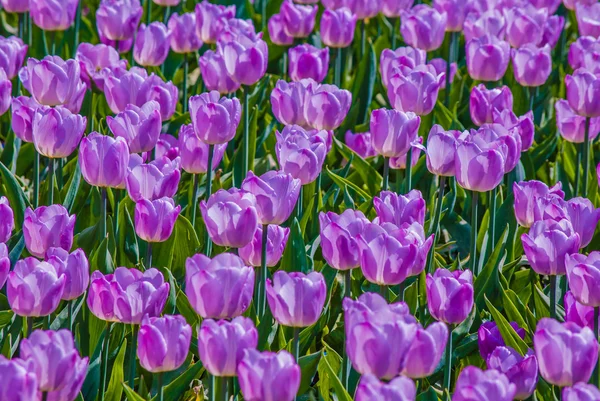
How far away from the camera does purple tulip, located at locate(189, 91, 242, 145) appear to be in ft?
8.73

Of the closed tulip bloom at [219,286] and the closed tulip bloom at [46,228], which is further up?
the closed tulip bloom at [219,286]

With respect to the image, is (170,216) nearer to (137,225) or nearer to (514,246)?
(137,225)

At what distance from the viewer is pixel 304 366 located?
224 centimetres

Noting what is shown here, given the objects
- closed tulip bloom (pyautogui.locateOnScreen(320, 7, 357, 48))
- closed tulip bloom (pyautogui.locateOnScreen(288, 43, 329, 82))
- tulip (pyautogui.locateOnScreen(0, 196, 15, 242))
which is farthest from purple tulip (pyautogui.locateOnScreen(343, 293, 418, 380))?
closed tulip bloom (pyautogui.locateOnScreen(320, 7, 357, 48))

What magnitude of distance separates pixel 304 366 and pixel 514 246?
0.86 meters

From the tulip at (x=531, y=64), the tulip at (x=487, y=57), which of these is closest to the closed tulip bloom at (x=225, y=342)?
the tulip at (x=487, y=57)

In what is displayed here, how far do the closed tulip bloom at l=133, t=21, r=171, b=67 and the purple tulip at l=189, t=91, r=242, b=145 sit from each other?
86 centimetres

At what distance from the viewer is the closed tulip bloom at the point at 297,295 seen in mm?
1924

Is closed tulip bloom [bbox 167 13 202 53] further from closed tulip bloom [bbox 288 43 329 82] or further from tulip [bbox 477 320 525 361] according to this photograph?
tulip [bbox 477 320 525 361]

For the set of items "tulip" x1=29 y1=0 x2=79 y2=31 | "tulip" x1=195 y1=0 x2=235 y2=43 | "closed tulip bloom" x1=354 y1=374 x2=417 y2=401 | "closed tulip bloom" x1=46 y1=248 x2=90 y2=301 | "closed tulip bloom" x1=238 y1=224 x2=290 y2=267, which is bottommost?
"tulip" x1=195 y1=0 x2=235 y2=43

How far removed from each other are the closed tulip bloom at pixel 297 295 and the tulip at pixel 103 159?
2.23 ft

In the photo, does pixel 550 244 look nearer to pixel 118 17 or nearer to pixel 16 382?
pixel 16 382

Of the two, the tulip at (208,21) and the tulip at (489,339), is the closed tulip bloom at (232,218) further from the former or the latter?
the tulip at (208,21)

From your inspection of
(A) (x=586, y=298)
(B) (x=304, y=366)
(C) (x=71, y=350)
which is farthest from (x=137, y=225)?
(A) (x=586, y=298)
